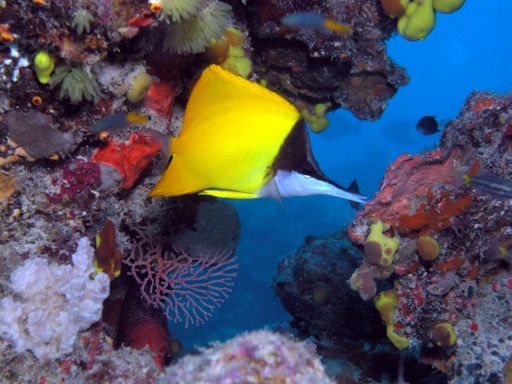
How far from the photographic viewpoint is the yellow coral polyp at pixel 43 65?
227 centimetres

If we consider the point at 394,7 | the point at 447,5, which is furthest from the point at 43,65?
the point at 447,5

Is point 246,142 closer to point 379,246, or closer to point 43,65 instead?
point 43,65

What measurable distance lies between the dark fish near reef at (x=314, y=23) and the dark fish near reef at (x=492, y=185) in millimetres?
2047

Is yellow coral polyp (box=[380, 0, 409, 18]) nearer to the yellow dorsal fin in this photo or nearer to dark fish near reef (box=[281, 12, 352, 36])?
dark fish near reef (box=[281, 12, 352, 36])

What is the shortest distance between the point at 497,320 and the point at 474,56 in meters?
99.8

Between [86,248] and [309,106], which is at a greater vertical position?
[309,106]

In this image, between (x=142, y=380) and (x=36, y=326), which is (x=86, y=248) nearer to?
(x=36, y=326)

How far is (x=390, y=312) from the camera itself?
3600 millimetres

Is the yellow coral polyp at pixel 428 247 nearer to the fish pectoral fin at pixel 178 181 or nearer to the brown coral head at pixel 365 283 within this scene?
the brown coral head at pixel 365 283

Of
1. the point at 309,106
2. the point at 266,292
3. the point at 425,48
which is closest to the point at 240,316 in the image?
the point at 266,292

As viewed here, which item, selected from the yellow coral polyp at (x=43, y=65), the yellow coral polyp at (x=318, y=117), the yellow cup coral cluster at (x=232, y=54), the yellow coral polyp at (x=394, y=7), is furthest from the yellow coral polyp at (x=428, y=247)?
the yellow coral polyp at (x=43, y=65)

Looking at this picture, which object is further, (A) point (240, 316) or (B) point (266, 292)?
(B) point (266, 292)

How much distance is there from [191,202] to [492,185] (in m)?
2.91

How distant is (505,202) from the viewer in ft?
11.2
